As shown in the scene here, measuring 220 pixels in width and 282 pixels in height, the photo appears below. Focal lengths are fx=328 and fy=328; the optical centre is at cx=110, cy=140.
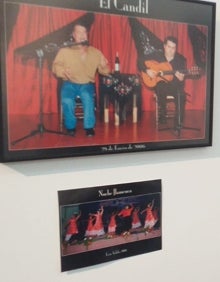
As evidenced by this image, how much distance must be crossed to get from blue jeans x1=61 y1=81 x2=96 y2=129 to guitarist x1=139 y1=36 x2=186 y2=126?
0.20 meters

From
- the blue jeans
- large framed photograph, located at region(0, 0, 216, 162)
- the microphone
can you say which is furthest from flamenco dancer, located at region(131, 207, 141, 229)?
the microphone

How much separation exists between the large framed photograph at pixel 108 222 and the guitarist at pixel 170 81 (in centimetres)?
25

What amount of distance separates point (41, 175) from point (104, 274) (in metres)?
0.40

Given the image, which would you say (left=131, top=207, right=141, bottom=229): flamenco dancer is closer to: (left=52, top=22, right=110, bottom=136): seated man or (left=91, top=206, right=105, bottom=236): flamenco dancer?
(left=91, top=206, right=105, bottom=236): flamenco dancer

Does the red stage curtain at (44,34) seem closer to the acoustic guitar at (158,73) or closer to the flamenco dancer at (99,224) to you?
the acoustic guitar at (158,73)

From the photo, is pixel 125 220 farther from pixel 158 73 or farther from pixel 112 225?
pixel 158 73

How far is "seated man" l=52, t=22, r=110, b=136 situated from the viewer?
942mm

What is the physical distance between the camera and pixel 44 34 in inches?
35.5

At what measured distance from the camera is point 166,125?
43.4 inches

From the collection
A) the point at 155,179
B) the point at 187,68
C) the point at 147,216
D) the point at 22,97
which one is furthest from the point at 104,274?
the point at 187,68

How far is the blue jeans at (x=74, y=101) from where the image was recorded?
950 millimetres

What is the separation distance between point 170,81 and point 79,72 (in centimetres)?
32

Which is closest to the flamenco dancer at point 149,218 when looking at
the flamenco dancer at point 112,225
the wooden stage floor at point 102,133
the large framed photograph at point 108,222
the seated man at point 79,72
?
the large framed photograph at point 108,222

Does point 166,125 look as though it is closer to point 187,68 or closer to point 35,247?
point 187,68
